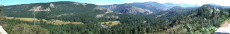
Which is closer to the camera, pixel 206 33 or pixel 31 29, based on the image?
pixel 206 33

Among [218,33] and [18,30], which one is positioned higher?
[218,33]

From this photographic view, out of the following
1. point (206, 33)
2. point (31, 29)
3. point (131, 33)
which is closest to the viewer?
point (206, 33)

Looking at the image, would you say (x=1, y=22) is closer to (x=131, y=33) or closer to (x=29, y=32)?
(x=29, y=32)

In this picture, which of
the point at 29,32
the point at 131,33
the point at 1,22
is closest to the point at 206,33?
the point at 29,32

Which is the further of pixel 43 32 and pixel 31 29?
pixel 43 32

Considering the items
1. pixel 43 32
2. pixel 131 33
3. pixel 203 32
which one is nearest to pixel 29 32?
pixel 43 32

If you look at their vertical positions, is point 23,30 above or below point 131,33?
above

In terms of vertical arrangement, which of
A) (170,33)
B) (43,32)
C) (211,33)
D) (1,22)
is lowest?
(170,33)

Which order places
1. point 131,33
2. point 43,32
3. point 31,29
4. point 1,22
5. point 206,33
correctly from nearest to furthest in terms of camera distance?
point 206,33 < point 1,22 < point 31,29 < point 43,32 < point 131,33

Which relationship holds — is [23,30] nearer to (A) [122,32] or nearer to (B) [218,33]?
(B) [218,33]

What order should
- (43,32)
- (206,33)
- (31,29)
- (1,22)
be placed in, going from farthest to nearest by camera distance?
(43,32)
(31,29)
(1,22)
(206,33)
